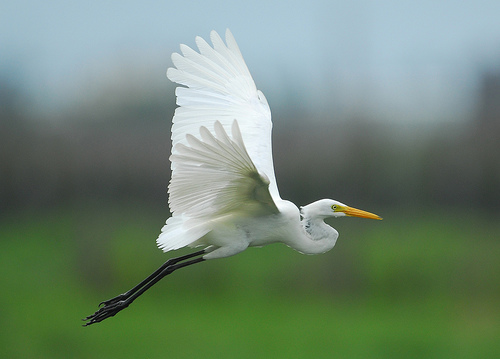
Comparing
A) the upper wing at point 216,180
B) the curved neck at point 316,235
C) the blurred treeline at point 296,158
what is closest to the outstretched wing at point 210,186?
the upper wing at point 216,180

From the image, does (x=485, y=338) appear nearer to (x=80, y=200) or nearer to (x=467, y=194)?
(x=467, y=194)

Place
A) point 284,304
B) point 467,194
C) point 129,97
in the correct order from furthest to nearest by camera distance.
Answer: point 129,97, point 467,194, point 284,304

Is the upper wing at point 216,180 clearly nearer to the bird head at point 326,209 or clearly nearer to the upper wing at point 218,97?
the bird head at point 326,209

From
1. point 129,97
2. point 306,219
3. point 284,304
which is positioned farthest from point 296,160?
point 306,219

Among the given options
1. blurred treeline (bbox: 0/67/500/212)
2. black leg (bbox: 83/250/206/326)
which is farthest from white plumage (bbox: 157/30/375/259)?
blurred treeline (bbox: 0/67/500/212)

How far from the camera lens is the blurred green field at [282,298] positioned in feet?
49.9

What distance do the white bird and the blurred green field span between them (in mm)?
8897

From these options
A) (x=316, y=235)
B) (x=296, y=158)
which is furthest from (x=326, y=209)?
(x=296, y=158)

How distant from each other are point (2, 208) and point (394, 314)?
883 cm

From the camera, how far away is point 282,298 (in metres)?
16.0

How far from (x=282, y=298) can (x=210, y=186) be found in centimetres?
1164

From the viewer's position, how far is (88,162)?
651 inches

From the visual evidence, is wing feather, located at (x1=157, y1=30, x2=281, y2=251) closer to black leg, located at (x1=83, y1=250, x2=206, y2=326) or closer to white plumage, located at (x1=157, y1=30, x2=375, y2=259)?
white plumage, located at (x1=157, y1=30, x2=375, y2=259)

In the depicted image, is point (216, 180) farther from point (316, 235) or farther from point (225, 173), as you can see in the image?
point (316, 235)
